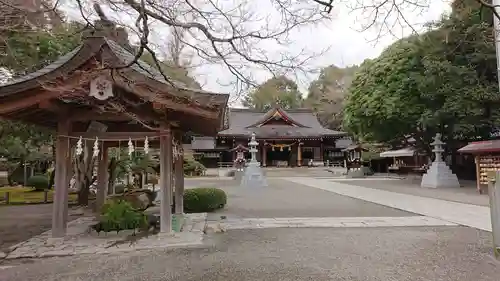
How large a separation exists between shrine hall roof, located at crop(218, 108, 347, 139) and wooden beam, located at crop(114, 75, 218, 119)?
30.9 m

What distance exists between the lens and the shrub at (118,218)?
6.69m

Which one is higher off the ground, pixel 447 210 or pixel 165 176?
pixel 165 176

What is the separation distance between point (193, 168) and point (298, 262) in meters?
22.0

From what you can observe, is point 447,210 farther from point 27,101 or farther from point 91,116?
point 27,101

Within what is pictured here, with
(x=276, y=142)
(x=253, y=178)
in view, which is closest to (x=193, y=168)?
(x=253, y=178)

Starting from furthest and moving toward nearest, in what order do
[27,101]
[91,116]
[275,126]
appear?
[275,126], [91,116], [27,101]

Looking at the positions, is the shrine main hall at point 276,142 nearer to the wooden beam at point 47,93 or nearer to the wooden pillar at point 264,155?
the wooden pillar at point 264,155

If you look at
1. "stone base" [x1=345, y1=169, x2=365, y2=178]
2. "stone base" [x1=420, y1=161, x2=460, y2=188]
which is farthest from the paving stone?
"stone base" [x1=345, y1=169, x2=365, y2=178]

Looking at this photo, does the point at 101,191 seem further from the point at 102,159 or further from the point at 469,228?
the point at 469,228

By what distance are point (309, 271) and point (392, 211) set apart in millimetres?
6103

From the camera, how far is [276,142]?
132 ft

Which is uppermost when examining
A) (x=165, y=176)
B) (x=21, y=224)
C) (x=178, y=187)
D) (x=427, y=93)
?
(x=427, y=93)

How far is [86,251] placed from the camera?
565 centimetres

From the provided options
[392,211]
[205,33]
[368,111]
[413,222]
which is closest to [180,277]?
[205,33]
